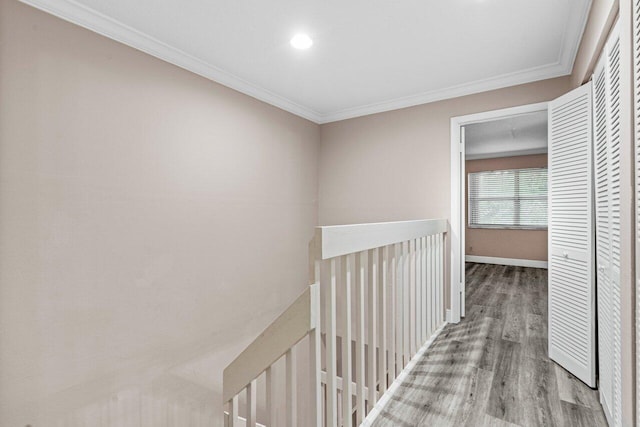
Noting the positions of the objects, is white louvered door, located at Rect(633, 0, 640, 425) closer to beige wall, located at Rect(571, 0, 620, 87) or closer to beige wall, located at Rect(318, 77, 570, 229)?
beige wall, located at Rect(571, 0, 620, 87)

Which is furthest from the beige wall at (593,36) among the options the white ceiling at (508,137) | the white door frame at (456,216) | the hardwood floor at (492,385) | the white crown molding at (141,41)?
the white crown molding at (141,41)

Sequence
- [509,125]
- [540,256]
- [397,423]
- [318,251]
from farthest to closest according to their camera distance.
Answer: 1. [540,256]
2. [509,125]
3. [397,423]
4. [318,251]

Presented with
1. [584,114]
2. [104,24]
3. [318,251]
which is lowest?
[318,251]

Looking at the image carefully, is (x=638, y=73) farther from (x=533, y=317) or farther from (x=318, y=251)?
(x=533, y=317)

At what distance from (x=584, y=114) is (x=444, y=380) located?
190 centimetres

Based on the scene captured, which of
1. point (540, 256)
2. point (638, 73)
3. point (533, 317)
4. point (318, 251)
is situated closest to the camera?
point (638, 73)

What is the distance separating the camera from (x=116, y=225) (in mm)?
2139

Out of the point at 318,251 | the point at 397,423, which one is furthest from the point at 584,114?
the point at 397,423

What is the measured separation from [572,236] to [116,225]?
306 cm

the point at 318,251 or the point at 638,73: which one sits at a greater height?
the point at 638,73

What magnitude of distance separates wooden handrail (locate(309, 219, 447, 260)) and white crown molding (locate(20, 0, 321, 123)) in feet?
6.72

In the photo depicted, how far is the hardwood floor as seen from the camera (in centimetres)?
163

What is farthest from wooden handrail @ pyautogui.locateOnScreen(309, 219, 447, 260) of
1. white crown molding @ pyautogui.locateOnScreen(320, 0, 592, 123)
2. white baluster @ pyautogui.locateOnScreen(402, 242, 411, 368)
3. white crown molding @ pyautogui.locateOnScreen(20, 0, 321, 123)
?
white crown molding @ pyautogui.locateOnScreen(20, 0, 321, 123)

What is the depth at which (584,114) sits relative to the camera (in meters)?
2.02
